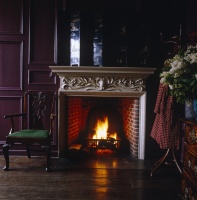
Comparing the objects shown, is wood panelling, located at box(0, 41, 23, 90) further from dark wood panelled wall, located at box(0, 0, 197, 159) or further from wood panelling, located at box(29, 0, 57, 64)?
wood panelling, located at box(29, 0, 57, 64)

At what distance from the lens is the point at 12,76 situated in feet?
12.9

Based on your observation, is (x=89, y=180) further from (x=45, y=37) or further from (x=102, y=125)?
(x=45, y=37)

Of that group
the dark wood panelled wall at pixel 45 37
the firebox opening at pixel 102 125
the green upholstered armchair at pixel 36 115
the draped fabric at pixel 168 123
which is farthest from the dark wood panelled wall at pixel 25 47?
the draped fabric at pixel 168 123

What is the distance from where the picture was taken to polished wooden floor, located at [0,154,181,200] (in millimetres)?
2611

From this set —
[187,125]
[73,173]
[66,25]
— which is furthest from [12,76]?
[187,125]

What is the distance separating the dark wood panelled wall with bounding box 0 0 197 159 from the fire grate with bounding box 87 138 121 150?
64 cm

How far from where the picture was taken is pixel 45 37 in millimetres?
3875

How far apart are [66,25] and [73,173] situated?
218 centimetres

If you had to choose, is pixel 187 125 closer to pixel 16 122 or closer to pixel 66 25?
pixel 66 25

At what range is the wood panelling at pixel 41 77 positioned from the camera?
3910 mm

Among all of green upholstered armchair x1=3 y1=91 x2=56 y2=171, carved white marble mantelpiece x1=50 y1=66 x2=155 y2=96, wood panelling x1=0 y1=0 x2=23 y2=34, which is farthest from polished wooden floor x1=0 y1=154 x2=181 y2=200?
wood panelling x1=0 y1=0 x2=23 y2=34

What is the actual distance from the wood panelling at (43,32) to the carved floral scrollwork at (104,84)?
1.36 ft

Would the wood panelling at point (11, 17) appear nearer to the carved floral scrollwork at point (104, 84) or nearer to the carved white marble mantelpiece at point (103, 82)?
the carved white marble mantelpiece at point (103, 82)

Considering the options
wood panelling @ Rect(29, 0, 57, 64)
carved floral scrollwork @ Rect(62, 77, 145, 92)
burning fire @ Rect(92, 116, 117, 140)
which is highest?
wood panelling @ Rect(29, 0, 57, 64)
